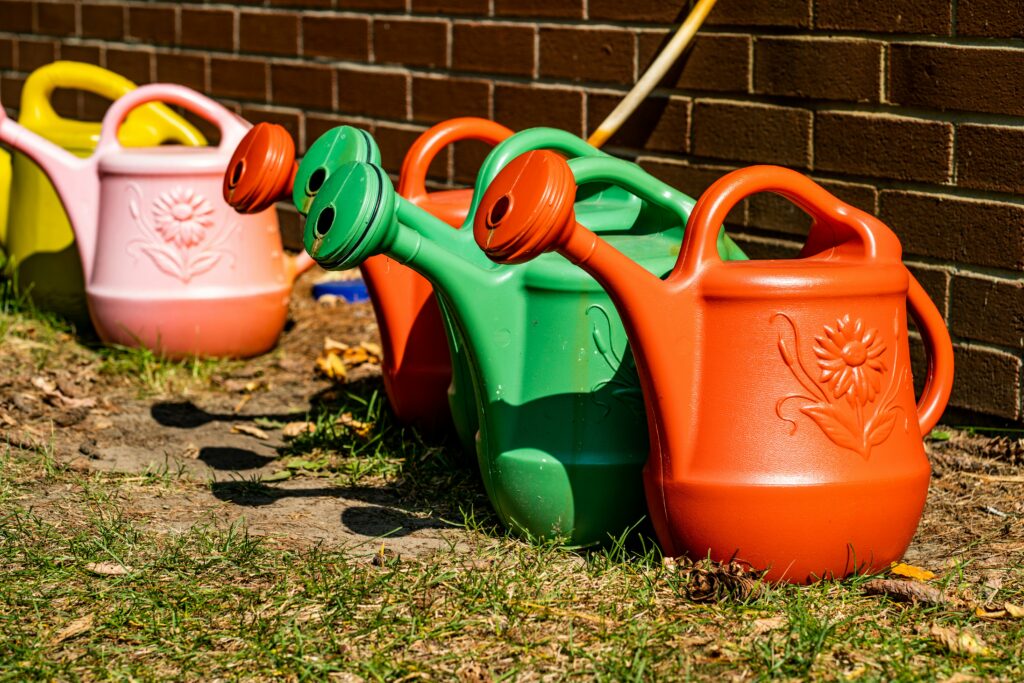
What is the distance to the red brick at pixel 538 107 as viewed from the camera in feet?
12.5

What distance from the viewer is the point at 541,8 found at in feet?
12.6

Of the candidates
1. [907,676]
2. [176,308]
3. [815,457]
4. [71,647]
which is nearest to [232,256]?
[176,308]

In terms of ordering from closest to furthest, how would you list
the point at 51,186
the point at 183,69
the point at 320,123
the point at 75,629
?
the point at 75,629 → the point at 51,186 → the point at 320,123 → the point at 183,69

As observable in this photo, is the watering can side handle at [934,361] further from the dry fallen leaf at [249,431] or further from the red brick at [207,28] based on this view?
the red brick at [207,28]

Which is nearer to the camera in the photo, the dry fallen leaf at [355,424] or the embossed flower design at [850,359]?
the embossed flower design at [850,359]

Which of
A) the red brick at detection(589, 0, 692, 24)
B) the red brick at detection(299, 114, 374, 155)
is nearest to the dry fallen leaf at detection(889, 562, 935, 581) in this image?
the red brick at detection(589, 0, 692, 24)

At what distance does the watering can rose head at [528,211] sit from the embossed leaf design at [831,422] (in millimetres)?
493

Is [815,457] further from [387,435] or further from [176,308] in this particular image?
[176,308]

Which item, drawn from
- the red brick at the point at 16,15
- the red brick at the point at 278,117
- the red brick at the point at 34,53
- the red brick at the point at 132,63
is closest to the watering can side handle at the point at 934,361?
the red brick at the point at 278,117

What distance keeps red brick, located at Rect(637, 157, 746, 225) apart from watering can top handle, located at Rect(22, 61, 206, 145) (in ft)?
4.51

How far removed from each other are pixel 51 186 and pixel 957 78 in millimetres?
2556

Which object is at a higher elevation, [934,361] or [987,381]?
[934,361]

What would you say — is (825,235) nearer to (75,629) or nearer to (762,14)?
(762,14)

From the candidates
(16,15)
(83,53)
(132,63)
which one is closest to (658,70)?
(132,63)
